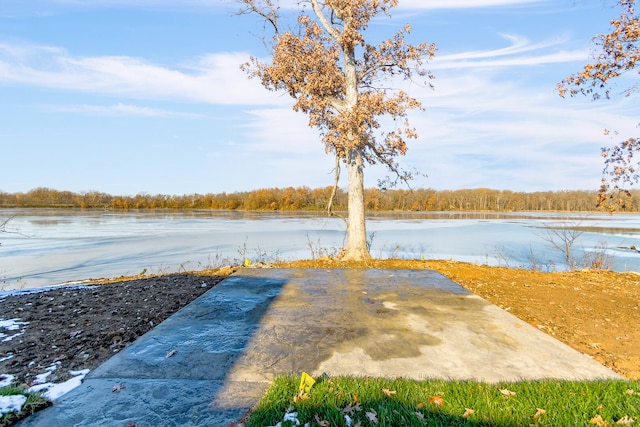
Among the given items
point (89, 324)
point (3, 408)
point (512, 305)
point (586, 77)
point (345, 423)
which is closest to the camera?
point (345, 423)

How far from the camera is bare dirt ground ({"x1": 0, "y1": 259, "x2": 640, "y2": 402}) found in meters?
3.55

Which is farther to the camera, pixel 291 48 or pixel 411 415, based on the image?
pixel 291 48

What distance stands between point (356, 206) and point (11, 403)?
263 inches

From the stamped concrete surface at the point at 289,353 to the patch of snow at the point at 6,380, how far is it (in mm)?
698

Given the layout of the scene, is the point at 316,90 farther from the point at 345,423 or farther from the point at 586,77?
the point at 345,423

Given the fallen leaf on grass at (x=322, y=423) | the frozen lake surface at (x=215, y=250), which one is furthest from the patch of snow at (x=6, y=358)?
the frozen lake surface at (x=215, y=250)

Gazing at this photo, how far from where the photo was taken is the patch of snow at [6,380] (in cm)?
294

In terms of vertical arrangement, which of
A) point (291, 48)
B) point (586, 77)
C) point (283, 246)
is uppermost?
point (291, 48)

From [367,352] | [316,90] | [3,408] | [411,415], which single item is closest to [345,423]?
[411,415]

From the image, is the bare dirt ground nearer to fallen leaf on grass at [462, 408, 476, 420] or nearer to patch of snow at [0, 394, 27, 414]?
patch of snow at [0, 394, 27, 414]

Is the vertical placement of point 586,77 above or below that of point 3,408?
above

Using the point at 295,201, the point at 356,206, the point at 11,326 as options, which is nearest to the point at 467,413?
the point at 11,326

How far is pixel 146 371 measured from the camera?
2889mm

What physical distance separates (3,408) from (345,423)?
6.67 ft
